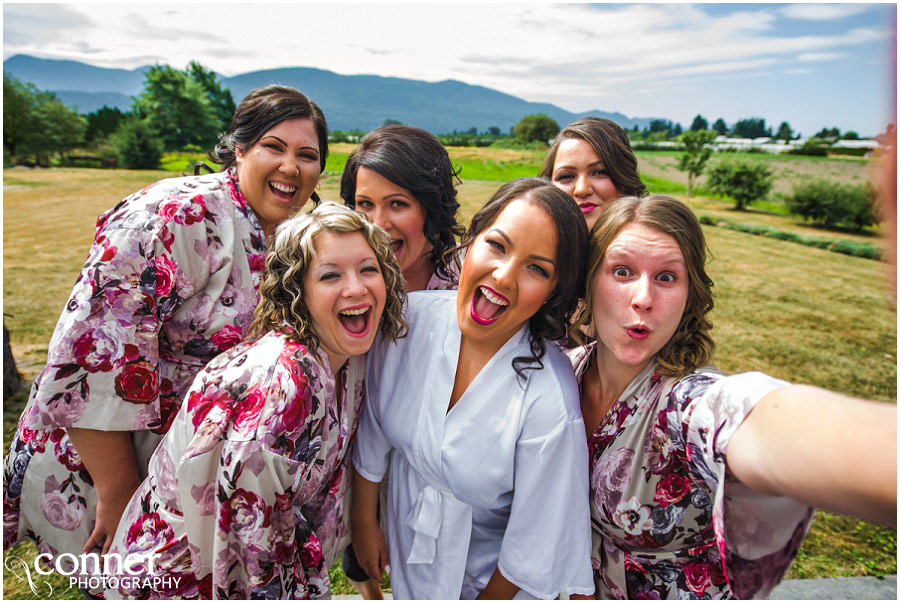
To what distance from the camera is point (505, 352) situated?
2225mm

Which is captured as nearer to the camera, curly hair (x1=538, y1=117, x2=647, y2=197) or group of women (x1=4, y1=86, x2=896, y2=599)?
group of women (x1=4, y1=86, x2=896, y2=599)

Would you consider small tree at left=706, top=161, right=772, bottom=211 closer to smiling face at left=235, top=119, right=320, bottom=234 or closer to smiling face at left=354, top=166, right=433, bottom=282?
smiling face at left=354, top=166, right=433, bottom=282

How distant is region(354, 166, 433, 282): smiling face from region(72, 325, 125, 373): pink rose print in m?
1.16

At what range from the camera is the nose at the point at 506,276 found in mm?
2031

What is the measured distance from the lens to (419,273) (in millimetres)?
3049

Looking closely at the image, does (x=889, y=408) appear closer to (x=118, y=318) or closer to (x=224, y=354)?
(x=224, y=354)

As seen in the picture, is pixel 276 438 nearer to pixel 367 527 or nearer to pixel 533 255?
pixel 367 527

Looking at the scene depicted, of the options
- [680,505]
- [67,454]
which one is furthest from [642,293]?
[67,454]

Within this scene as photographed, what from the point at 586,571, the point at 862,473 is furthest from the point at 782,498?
the point at 586,571

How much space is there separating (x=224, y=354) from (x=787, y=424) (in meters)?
1.85

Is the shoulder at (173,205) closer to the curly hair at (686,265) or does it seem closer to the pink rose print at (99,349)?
the pink rose print at (99,349)

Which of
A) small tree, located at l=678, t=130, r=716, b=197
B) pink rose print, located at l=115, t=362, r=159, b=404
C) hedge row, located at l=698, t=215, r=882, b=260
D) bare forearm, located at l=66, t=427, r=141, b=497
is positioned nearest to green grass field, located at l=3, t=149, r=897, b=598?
hedge row, located at l=698, t=215, r=882, b=260

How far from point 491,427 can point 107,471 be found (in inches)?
63.6

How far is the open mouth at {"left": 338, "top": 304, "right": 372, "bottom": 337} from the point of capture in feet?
6.98
